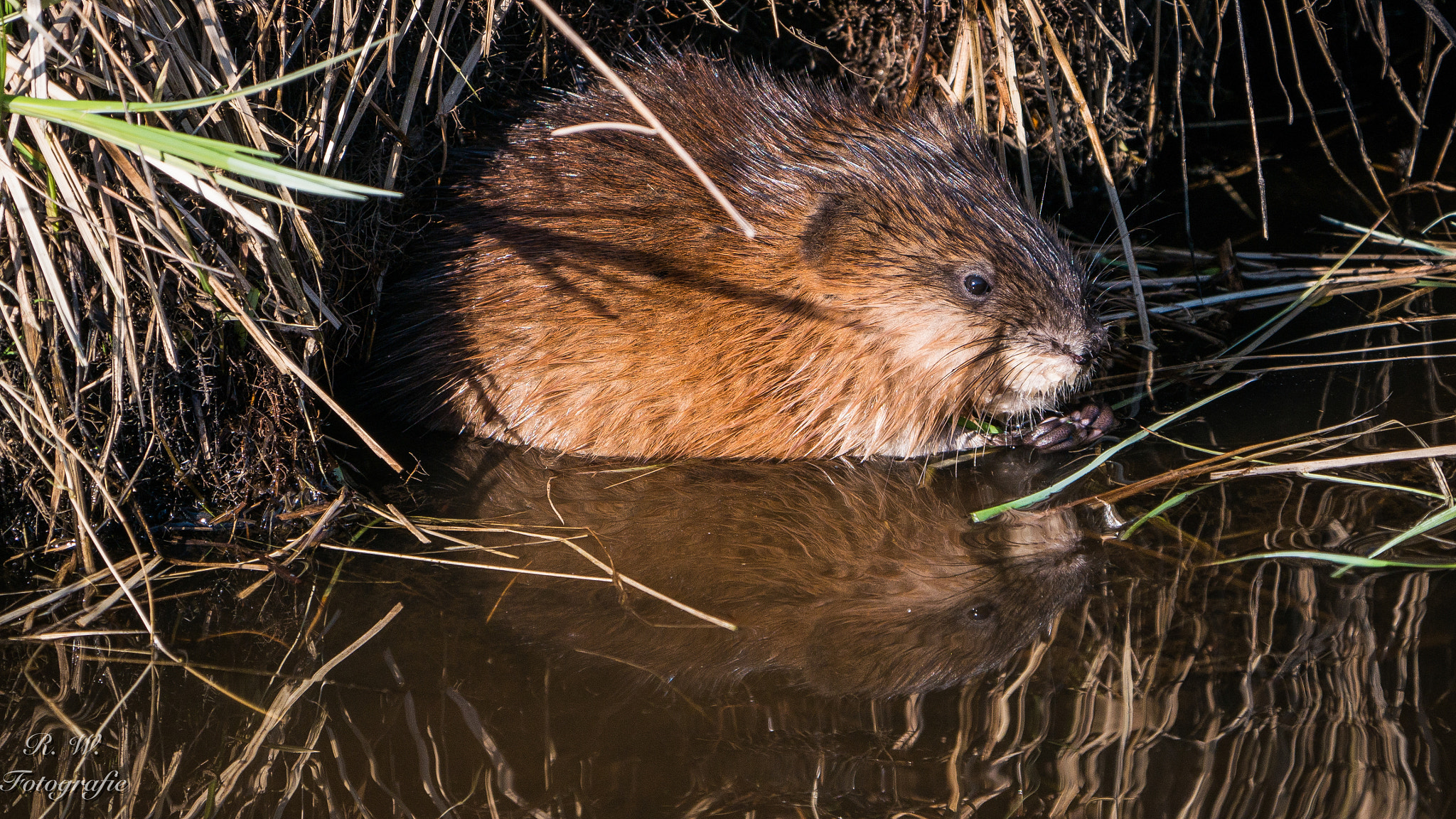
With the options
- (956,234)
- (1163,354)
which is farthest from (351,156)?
(1163,354)

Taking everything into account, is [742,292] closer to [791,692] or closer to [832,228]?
[832,228]

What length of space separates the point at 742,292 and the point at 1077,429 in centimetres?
92

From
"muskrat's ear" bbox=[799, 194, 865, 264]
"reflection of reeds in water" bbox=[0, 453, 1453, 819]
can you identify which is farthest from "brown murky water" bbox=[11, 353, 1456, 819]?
"muskrat's ear" bbox=[799, 194, 865, 264]

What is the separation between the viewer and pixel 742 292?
9.62 ft

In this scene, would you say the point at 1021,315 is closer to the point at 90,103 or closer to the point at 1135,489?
the point at 1135,489

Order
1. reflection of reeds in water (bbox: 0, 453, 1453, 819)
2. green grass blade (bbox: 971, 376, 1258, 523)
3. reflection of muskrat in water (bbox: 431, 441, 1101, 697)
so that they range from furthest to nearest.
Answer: green grass blade (bbox: 971, 376, 1258, 523) < reflection of muskrat in water (bbox: 431, 441, 1101, 697) < reflection of reeds in water (bbox: 0, 453, 1453, 819)

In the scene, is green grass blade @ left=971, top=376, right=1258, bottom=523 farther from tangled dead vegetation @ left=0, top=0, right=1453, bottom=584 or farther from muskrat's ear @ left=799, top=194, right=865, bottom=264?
muskrat's ear @ left=799, top=194, right=865, bottom=264

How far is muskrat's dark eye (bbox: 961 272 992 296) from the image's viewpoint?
284 centimetres

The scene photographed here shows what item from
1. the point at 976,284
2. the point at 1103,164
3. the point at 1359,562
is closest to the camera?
the point at 1359,562

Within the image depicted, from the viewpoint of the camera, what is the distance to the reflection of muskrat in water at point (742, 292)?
113 inches

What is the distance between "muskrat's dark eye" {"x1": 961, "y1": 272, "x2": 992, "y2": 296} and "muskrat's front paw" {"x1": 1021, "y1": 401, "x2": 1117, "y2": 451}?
0.38 meters

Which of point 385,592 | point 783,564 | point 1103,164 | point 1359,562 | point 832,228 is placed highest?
point 1103,164
